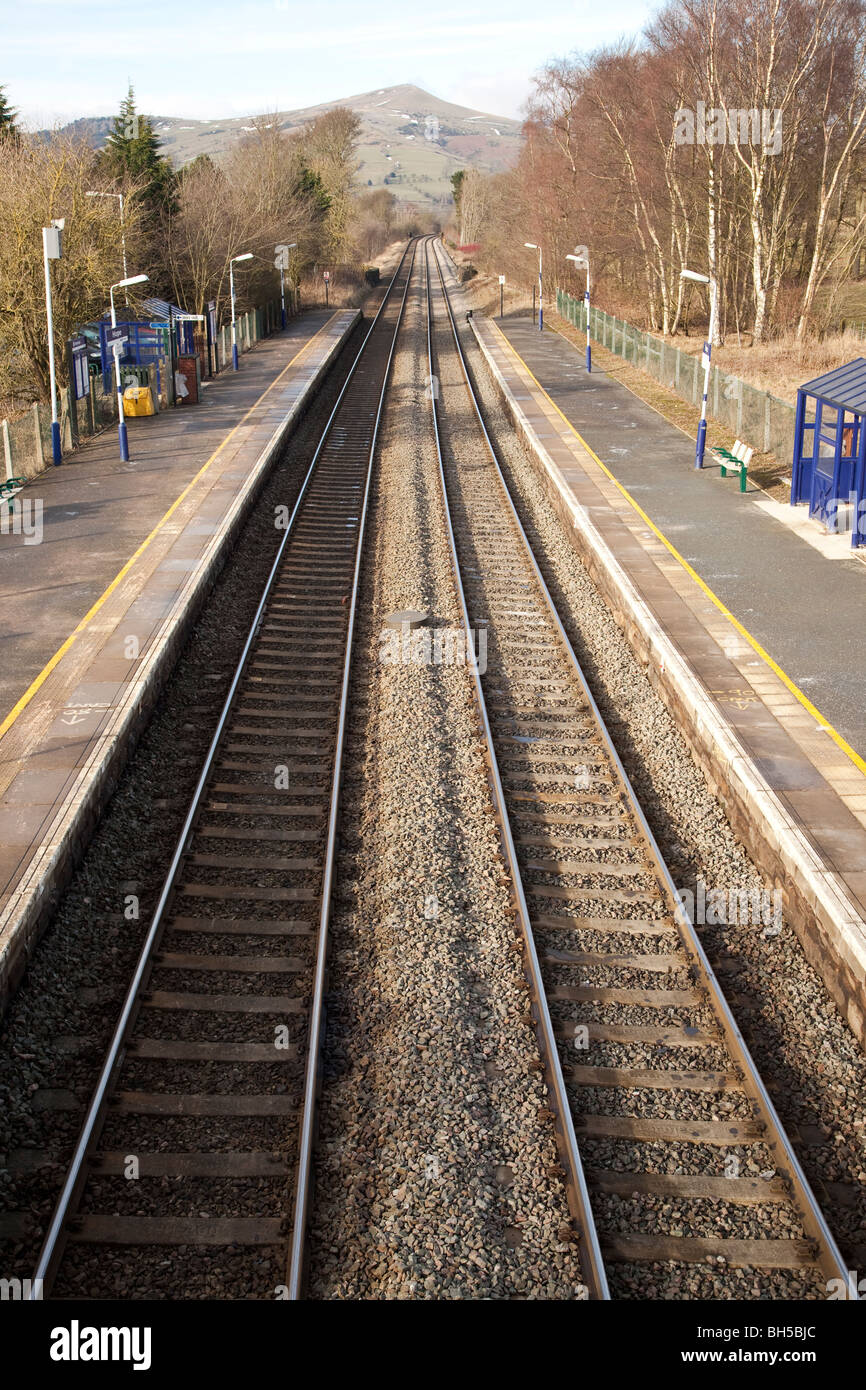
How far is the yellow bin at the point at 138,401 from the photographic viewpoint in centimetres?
2892

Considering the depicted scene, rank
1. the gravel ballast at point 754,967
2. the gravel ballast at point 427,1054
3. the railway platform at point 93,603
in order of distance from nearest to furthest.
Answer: the gravel ballast at point 427,1054 < the gravel ballast at point 754,967 < the railway platform at point 93,603

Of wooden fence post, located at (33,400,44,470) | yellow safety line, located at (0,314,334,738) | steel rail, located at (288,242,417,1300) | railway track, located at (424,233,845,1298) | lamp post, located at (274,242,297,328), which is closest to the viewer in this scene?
steel rail, located at (288,242,417,1300)

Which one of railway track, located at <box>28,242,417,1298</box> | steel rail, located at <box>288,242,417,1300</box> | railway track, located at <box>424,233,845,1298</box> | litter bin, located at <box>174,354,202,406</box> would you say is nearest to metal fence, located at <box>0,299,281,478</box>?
litter bin, located at <box>174,354,202,406</box>

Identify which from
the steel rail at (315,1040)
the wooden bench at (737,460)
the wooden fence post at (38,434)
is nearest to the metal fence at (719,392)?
the wooden bench at (737,460)

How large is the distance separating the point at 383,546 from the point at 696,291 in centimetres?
2893

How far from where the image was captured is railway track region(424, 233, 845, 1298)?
20.9ft

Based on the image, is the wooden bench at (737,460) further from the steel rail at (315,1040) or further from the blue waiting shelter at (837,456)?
the steel rail at (315,1040)

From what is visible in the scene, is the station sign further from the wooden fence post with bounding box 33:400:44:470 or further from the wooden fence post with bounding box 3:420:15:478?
the wooden fence post with bounding box 3:420:15:478

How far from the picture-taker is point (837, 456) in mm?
18000

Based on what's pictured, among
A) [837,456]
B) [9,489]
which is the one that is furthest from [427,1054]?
[9,489]

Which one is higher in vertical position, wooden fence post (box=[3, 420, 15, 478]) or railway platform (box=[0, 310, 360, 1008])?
wooden fence post (box=[3, 420, 15, 478])

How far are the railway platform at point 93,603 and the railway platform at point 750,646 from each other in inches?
236

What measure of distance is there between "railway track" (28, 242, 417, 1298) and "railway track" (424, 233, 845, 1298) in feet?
5.50

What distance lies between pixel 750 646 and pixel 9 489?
14.2 m
